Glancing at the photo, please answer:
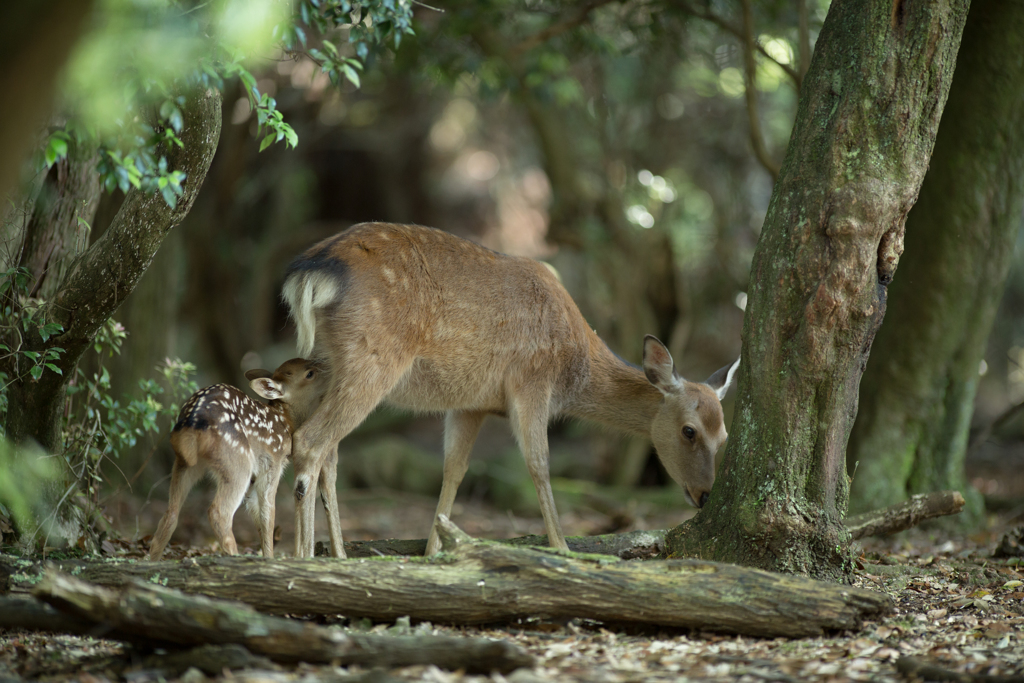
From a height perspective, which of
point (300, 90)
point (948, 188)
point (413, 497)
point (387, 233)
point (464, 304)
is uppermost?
point (300, 90)

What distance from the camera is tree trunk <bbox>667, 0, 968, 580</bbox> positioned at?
4445mm

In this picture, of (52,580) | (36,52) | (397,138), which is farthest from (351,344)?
(397,138)

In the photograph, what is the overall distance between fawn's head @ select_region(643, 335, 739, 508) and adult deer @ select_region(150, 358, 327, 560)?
2.41m

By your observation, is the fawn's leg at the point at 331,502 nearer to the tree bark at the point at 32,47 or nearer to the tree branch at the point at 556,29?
the tree bark at the point at 32,47

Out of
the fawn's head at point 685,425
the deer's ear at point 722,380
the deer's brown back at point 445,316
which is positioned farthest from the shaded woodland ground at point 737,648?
the deer's brown back at point 445,316

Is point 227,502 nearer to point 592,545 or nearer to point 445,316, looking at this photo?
point 445,316

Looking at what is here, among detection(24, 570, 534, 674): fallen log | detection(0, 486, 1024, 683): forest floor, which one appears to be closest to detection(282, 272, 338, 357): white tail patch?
detection(0, 486, 1024, 683): forest floor

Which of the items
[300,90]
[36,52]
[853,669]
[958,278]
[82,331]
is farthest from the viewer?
[300,90]

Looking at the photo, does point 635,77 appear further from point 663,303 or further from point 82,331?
point 82,331

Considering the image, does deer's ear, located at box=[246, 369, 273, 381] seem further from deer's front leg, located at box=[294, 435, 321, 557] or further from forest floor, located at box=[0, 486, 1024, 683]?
forest floor, located at box=[0, 486, 1024, 683]

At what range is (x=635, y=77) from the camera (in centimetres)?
1437

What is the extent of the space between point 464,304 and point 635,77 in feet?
32.1

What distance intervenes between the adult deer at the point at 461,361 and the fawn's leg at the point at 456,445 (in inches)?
0.4

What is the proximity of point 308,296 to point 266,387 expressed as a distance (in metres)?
0.65
